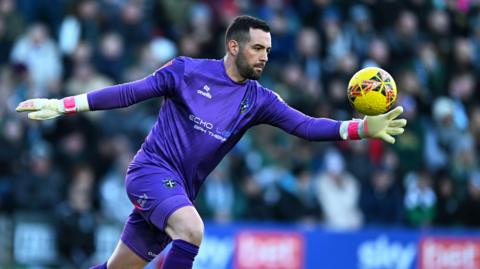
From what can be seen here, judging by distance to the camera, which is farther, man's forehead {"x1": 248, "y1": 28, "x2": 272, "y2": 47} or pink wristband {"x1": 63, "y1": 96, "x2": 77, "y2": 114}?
man's forehead {"x1": 248, "y1": 28, "x2": 272, "y2": 47}

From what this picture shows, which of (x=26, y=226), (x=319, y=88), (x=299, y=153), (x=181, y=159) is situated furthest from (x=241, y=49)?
(x=319, y=88)

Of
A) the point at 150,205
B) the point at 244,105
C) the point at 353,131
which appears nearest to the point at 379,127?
the point at 353,131

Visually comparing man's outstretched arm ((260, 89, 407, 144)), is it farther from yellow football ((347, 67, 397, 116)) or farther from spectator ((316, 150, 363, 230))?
spectator ((316, 150, 363, 230))

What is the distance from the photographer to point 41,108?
8672mm

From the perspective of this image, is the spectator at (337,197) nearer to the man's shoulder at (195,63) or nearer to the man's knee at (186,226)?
the man's shoulder at (195,63)

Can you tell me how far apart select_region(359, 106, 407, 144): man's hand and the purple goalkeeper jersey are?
296 mm

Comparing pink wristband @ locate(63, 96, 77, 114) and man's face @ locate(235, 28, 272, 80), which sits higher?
man's face @ locate(235, 28, 272, 80)

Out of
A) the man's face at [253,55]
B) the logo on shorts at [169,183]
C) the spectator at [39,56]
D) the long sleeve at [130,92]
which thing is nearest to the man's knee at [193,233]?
the logo on shorts at [169,183]

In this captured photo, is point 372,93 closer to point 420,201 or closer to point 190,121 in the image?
point 190,121

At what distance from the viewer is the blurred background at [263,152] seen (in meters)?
15.3

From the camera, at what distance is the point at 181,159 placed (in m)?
8.86

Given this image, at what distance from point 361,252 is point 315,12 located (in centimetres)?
539

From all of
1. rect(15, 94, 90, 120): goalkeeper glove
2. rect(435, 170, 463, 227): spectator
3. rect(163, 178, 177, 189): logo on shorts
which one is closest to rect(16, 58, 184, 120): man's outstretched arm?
rect(15, 94, 90, 120): goalkeeper glove

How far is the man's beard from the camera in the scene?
8992mm
